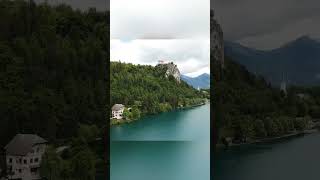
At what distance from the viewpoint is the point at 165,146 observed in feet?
20.7

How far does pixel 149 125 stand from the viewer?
643 centimetres

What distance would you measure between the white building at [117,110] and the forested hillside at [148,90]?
6cm

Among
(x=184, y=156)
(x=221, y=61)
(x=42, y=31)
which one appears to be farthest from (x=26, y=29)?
(x=184, y=156)

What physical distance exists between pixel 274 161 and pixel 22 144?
103 inches

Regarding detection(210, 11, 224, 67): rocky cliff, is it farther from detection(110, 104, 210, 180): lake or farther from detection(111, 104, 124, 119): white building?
detection(111, 104, 124, 119): white building

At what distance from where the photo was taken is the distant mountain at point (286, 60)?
492 centimetres

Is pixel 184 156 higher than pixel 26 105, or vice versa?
pixel 26 105

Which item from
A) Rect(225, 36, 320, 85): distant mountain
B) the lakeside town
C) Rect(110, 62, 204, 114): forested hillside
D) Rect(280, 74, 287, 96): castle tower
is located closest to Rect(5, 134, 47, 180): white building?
the lakeside town

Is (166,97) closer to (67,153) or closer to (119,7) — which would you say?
(119,7)

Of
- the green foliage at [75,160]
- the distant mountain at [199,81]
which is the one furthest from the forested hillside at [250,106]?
the green foliage at [75,160]

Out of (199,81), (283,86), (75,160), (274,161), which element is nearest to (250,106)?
(283,86)

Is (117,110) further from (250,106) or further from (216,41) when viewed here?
(250,106)

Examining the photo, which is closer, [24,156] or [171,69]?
[24,156]

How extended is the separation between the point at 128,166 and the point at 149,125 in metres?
0.65
